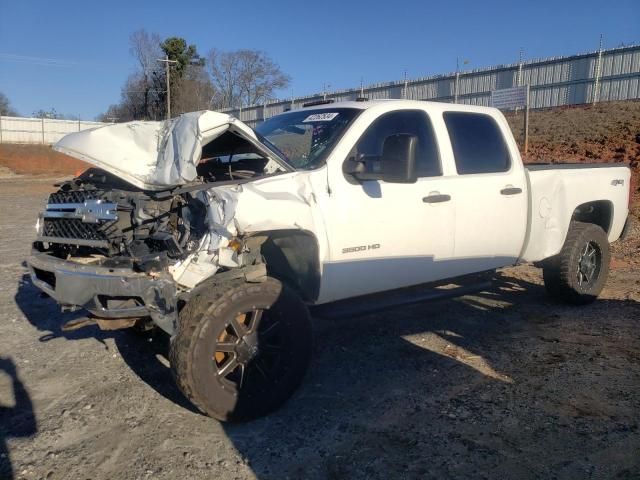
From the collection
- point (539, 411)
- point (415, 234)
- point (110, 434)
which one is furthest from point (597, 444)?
point (110, 434)

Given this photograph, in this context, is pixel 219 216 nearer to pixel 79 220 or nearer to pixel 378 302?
pixel 79 220

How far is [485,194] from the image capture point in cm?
490

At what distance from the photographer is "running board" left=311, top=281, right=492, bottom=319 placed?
4.15m

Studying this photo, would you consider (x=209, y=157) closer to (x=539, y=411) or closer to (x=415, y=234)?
(x=415, y=234)

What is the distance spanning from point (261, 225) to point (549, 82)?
19642mm

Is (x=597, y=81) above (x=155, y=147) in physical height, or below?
above

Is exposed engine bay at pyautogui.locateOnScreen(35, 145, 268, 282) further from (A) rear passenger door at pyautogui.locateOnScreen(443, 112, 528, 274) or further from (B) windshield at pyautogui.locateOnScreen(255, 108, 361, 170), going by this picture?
(A) rear passenger door at pyautogui.locateOnScreen(443, 112, 528, 274)

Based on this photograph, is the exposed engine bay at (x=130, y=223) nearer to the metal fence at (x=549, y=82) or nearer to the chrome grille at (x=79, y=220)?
the chrome grille at (x=79, y=220)

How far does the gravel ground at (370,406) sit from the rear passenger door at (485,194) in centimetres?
79

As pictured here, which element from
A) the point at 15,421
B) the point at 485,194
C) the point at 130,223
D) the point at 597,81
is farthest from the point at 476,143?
the point at 597,81

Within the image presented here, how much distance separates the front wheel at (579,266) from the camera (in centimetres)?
581

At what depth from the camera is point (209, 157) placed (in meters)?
4.54

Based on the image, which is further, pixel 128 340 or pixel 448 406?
pixel 128 340

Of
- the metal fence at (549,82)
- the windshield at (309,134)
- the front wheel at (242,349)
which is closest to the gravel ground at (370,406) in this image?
the front wheel at (242,349)
